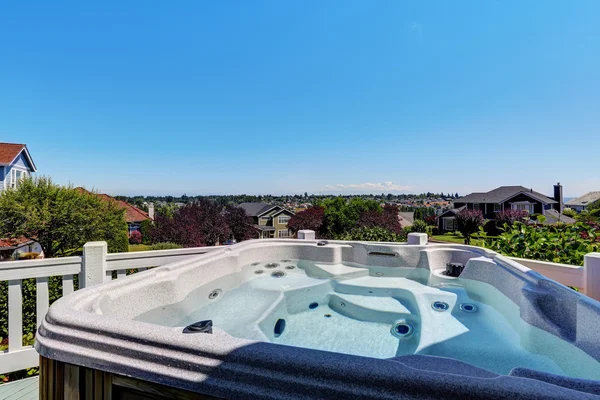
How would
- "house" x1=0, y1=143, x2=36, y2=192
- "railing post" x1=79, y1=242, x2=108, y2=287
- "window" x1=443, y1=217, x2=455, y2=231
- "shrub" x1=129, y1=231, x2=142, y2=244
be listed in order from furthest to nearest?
"window" x1=443, y1=217, x2=455, y2=231, "shrub" x1=129, y1=231, x2=142, y2=244, "house" x1=0, y1=143, x2=36, y2=192, "railing post" x1=79, y1=242, x2=108, y2=287

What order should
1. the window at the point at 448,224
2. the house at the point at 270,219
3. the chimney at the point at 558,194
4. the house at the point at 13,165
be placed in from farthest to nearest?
the house at the point at 270,219 < the window at the point at 448,224 < the chimney at the point at 558,194 < the house at the point at 13,165

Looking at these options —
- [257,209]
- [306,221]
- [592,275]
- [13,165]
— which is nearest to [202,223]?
[306,221]

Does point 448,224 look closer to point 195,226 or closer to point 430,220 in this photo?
point 430,220

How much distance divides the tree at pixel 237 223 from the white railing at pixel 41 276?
14.7 metres

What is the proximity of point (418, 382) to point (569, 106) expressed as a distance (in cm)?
926

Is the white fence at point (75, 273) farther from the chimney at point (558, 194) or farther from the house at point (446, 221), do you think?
the house at point (446, 221)

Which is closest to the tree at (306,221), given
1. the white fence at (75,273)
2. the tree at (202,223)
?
the tree at (202,223)

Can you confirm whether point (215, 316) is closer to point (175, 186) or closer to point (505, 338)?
point (505, 338)

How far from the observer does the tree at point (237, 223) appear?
1727 cm

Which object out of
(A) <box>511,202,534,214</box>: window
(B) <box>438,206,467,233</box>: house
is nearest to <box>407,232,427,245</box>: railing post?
(A) <box>511,202,534,214</box>: window

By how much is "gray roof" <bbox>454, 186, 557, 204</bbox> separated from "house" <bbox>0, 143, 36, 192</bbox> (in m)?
34.0

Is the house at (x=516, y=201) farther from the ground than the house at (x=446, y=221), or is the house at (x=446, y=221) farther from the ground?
the house at (x=516, y=201)

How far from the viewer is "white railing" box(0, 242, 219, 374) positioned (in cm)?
212

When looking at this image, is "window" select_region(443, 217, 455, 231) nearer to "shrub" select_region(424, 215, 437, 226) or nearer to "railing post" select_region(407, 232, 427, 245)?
"shrub" select_region(424, 215, 437, 226)
